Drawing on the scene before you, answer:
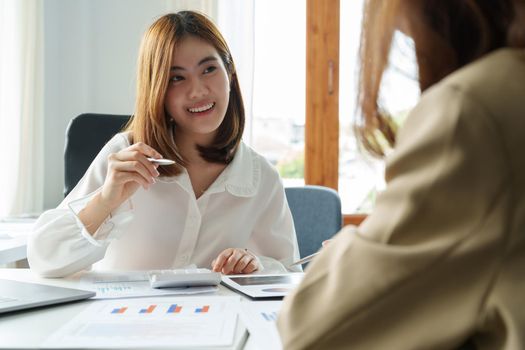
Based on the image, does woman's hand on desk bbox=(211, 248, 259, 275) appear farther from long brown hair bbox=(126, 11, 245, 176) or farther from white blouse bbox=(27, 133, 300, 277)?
long brown hair bbox=(126, 11, 245, 176)

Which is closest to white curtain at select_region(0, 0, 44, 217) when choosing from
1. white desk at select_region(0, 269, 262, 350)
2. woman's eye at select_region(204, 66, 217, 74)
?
woman's eye at select_region(204, 66, 217, 74)

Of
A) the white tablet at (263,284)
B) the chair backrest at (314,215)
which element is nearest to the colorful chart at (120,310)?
the white tablet at (263,284)

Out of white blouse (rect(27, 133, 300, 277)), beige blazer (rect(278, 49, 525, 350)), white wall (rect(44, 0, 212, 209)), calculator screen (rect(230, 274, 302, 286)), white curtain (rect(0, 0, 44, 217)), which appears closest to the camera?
beige blazer (rect(278, 49, 525, 350))

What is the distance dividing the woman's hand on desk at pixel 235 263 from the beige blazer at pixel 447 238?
32.4 inches

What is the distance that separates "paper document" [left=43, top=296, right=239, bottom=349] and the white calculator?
0.08 metres

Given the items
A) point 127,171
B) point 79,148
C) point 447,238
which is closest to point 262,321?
point 447,238

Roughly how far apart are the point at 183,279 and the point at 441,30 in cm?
74

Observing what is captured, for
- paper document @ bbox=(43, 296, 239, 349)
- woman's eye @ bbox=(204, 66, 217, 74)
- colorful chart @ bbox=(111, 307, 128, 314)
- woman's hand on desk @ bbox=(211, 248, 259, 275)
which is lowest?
woman's hand on desk @ bbox=(211, 248, 259, 275)

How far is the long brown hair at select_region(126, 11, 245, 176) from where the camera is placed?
160cm

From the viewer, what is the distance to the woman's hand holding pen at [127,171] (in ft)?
4.43

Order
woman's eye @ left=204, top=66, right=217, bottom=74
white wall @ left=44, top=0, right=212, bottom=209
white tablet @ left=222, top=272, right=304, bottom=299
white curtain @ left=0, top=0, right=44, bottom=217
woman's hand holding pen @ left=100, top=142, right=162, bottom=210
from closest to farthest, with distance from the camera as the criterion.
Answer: white tablet @ left=222, top=272, right=304, bottom=299 → woman's hand holding pen @ left=100, top=142, right=162, bottom=210 → woman's eye @ left=204, top=66, right=217, bottom=74 → white curtain @ left=0, top=0, right=44, bottom=217 → white wall @ left=44, top=0, right=212, bottom=209

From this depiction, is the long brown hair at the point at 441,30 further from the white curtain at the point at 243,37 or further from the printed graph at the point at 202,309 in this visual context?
the white curtain at the point at 243,37

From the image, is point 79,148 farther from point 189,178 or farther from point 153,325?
point 153,325

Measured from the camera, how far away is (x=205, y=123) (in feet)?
5.45
